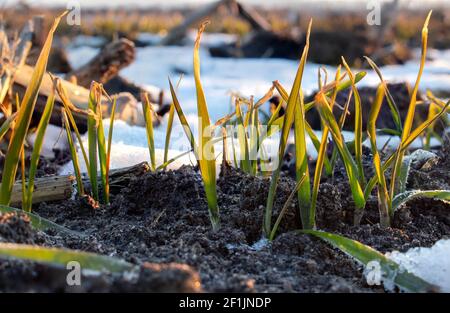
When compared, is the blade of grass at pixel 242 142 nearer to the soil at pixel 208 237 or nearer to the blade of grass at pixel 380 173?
the soil at pixel 208 237

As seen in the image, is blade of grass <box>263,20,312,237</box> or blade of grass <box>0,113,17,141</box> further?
blade of grass <box>0,113,17,141</box>

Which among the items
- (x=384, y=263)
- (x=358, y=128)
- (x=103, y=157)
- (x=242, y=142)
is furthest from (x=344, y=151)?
(x=103, y=157)

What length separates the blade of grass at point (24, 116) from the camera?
1176mm

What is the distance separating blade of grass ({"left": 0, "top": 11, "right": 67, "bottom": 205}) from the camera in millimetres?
1176

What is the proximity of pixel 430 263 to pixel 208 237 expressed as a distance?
41 centimetres

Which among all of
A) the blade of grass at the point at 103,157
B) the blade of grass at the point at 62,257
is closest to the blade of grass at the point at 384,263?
the blade of grass at the point at 62,257

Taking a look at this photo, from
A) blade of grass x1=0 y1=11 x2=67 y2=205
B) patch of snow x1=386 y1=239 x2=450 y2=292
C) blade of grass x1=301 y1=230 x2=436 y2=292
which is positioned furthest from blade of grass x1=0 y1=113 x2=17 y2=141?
patch of snow x1=386 y1=239 x2=450 y2=292

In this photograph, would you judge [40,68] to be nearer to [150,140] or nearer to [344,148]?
[150,140]

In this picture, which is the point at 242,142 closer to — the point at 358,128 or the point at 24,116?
the point at 358,128

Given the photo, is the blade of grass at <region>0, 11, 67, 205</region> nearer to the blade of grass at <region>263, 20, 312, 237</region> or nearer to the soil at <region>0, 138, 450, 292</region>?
the soil at <region>0, 138, 450, 292</region>

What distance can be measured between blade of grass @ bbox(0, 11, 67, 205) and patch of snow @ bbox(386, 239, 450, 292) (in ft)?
2.29

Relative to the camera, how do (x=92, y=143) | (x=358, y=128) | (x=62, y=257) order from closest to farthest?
(x=62, y=257) < (x=358, y=128) < (x=92, y=143)

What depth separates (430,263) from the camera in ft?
3.57

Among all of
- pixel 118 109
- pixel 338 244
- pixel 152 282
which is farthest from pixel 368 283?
pixel 118 109
